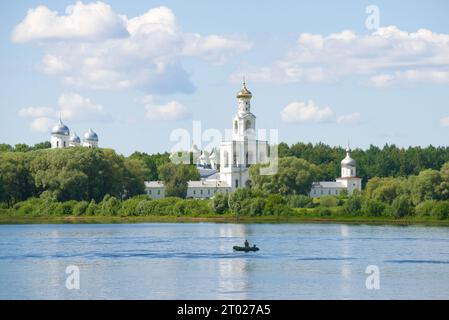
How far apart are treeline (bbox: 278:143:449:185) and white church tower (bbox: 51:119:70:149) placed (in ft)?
77.5

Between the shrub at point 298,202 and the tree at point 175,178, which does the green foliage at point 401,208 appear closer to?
the shrub at point 298,202

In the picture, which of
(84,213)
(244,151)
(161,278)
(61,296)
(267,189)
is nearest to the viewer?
(61,296)

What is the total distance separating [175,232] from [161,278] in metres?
26.1

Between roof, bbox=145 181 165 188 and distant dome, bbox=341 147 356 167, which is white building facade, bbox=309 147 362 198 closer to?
distant dome, bbox=341 147 356 167

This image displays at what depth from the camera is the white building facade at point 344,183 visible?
11049 centimetres

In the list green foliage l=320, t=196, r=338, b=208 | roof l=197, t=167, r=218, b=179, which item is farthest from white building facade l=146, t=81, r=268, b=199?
green foliage l=320, t=196, r=338, b=208

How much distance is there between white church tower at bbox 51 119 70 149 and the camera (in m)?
119

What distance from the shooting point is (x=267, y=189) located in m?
89.8

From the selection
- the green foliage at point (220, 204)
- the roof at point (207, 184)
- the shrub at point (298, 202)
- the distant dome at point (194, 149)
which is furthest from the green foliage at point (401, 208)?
the distant dome at point (194, 149)

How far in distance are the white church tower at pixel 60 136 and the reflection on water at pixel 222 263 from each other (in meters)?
58.2

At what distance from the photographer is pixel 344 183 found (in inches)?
4530

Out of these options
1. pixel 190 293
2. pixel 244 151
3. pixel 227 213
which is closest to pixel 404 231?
pixel 227 213

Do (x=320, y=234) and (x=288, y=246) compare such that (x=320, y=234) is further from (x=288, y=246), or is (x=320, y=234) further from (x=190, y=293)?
(x=190, y=293)

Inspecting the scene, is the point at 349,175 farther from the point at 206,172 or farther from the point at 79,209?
the point at 79,209
